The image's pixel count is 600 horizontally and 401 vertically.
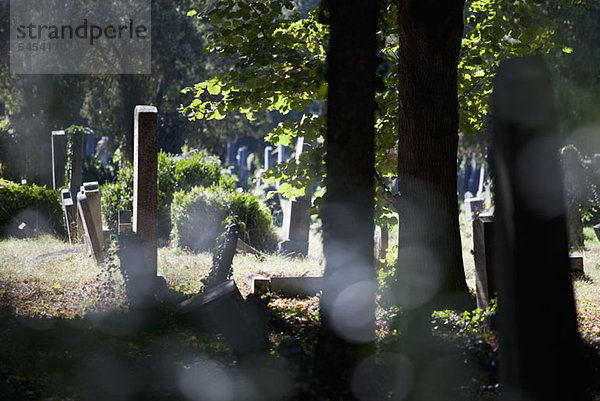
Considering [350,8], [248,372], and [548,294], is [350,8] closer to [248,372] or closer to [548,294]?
[548,294]

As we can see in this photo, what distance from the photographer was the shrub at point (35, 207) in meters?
15.0

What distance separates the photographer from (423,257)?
23.2 feet

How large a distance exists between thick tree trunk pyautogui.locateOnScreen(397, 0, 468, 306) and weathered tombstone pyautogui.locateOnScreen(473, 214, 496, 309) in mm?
542

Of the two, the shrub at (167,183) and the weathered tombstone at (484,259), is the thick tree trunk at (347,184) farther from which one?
the shrub at (167,183)

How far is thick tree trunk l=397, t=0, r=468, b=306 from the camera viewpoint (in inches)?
271

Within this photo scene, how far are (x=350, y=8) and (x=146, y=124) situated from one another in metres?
4.94

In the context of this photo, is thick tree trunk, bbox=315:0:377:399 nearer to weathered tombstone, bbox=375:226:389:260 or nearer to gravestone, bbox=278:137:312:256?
weathered tombstone, bbox=375:226:389:260

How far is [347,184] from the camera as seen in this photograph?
3.85 m

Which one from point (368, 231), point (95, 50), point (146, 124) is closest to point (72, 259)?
point (146, 124)

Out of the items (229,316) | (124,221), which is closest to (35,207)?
(124,221)

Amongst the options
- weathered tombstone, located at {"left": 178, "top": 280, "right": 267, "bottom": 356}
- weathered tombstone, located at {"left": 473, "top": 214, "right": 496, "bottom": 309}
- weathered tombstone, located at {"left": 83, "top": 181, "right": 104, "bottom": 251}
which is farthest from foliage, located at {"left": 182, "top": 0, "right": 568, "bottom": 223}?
weathered tombstone, located at {"left": 83, "top": 181, "right": 104, "bottom": 251}

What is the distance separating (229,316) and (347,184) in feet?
7.90

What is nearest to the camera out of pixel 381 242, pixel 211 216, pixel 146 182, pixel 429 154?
pixel 429 154

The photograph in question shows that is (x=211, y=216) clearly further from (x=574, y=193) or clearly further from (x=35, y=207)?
(x=574, y=193)
